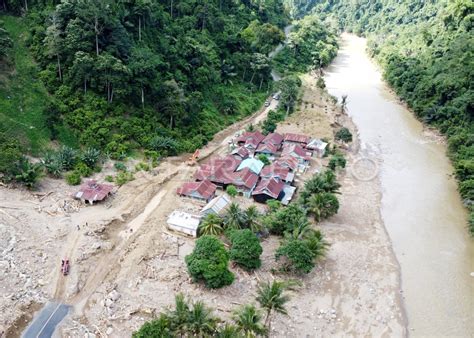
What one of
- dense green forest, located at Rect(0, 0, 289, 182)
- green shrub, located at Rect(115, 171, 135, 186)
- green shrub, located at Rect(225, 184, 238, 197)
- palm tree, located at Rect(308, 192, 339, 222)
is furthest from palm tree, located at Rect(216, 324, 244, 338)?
dense green forest, located at Rect(0, 0, 289, 182)

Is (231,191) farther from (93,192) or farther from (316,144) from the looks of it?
(316,144)

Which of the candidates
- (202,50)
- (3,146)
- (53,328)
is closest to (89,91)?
(3,146)

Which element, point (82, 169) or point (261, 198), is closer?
point (82, 169)

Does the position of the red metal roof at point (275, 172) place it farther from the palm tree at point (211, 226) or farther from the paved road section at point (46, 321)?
the paved road section at point (46, 321)

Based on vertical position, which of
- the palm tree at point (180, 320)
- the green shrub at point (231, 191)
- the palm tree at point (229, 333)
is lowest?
the green shrub at point (231, 191)

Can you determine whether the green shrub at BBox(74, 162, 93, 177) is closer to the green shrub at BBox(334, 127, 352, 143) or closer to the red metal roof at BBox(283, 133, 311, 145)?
the red metal roof at BBox(283, 133, 311, 145)

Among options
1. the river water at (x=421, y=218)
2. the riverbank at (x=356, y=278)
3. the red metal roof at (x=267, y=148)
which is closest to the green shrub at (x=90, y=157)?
the red metal roof at (x=267, y=148)

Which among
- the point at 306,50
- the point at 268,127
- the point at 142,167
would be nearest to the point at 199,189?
the point at 142,167
